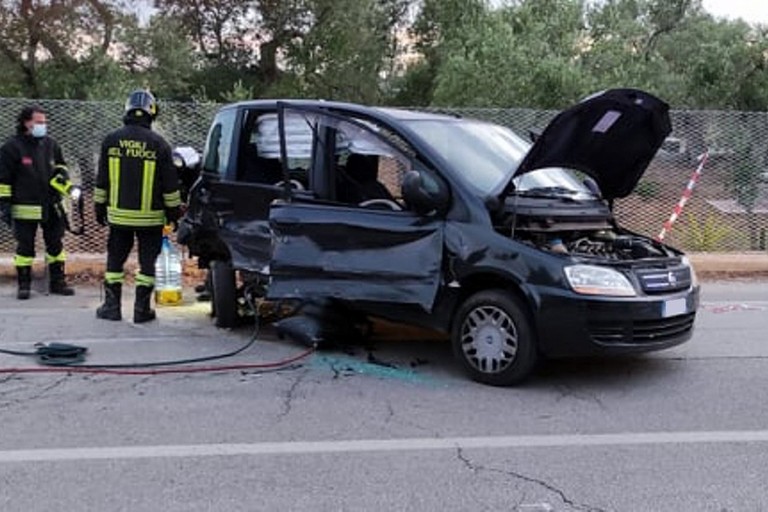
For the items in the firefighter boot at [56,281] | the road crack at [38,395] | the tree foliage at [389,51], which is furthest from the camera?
the tree foliage at [389,51]

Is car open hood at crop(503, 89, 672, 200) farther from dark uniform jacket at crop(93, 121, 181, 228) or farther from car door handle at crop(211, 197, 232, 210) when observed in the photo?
dark uniform jacket at crop(93, 121, 181, 228)

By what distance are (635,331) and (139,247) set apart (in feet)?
13.7

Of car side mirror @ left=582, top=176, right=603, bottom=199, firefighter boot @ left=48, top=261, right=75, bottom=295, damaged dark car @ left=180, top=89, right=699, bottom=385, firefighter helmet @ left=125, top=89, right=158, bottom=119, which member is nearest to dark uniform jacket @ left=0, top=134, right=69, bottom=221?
firefighter boot @ left=48, top=261, right=75, bottom=295

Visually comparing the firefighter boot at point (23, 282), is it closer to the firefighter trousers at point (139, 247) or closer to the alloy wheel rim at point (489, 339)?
the firefighter trousers at point (139, 247)

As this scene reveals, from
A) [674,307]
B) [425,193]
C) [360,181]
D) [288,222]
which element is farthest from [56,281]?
[674,307]

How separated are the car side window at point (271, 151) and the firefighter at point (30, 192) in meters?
2.79

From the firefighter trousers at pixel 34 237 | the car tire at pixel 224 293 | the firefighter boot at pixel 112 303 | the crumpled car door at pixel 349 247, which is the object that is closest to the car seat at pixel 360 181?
the crumpled car door at pixel 349 247

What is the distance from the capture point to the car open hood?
5410 millimetres

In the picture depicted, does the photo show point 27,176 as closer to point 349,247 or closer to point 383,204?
point 349,247

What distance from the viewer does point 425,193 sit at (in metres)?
5.70

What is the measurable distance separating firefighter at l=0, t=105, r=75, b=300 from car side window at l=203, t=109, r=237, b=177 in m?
2.19

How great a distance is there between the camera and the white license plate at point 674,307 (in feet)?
18.0

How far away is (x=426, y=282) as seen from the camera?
5.80 meters

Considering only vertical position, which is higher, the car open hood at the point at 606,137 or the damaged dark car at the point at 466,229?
the car open hood at the point at 606,137
